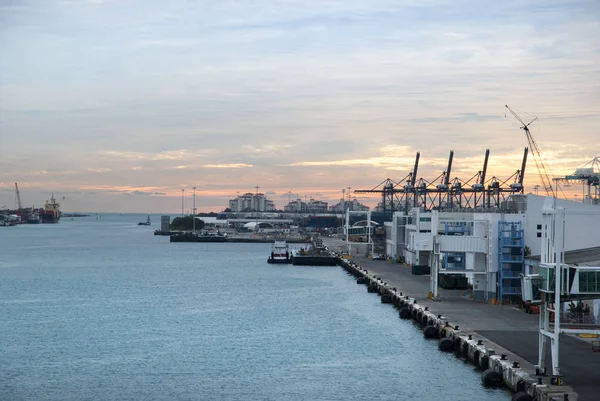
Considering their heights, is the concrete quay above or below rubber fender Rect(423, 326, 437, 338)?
above

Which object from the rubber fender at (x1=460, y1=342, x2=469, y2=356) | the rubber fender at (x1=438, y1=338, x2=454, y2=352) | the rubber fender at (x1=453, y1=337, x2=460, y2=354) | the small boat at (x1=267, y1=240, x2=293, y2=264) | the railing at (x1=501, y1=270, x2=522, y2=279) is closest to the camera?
the rubber fender at (x1=460, y1=342, x2=469, y2=356)

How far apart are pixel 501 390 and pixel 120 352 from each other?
54.6 feet

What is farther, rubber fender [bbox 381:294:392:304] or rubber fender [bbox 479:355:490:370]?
rubber fender [bbox 381:294:392:304]

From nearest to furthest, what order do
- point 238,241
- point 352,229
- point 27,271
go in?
point 27,271
point 352,229
point 238,241

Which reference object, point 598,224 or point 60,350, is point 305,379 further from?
point 598,224

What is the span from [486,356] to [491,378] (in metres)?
1.90

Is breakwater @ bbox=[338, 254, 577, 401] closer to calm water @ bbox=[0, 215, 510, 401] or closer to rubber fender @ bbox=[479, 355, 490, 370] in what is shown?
rubber fender @ bbox=[479, 355, 490, 370]

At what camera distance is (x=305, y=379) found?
2909cm

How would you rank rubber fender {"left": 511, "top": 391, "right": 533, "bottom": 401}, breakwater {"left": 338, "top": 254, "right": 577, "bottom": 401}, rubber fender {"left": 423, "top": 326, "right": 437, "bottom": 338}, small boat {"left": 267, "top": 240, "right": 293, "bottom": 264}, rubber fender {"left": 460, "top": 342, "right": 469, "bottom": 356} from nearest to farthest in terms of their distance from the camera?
rubber fender {"left": 511, "top": 391, "right": 533, "bottom": 401} < breakwater {"left": 338, "top": 254, "right": 577, "bottom": 401} < rubber fender {"left": 460, "top": 342, "right": 469, "bottom": 356} < rubber fender {"left": 423, "top": 326, "right": 437, "bottom": 338} < small boat {"left": 267, "top": 240, "right": 293, "bottom": 264}

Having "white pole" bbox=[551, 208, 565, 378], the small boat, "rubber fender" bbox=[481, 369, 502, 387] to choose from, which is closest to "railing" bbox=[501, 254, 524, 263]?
"rubber fender" bbox=[481, 369, 502, 387]

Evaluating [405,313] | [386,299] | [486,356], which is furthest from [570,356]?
[386,299]

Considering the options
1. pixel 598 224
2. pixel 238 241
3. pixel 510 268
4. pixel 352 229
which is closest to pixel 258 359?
pixel 510 268

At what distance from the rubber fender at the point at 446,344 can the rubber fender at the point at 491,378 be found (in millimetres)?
6235

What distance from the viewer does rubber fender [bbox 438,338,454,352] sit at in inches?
1284
